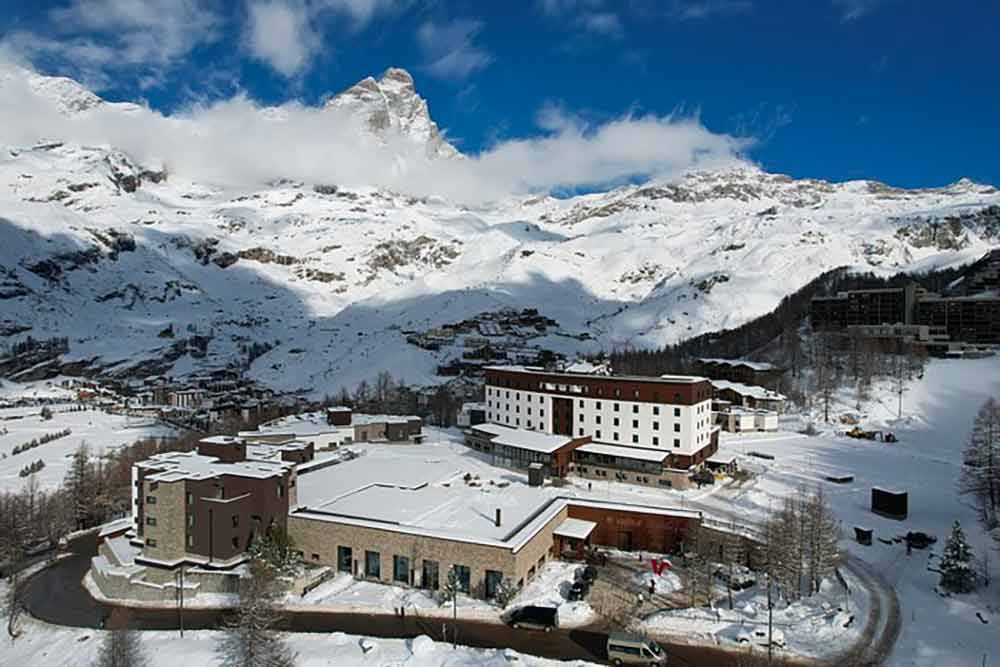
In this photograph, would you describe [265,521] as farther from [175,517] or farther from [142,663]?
[142,663]

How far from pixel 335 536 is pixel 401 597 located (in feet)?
17.1

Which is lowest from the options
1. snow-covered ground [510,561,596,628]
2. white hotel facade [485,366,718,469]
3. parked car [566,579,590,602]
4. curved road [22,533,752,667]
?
curved road [22,533,752,667]

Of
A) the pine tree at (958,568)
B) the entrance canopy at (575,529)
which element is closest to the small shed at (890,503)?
the pine tree at (958,568)

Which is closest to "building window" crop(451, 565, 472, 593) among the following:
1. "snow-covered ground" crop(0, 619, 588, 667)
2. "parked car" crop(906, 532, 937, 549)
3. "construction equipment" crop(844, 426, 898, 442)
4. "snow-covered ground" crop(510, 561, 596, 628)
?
"snow-covered ground" crop(510, 561, 596, 628)

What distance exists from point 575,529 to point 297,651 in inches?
609

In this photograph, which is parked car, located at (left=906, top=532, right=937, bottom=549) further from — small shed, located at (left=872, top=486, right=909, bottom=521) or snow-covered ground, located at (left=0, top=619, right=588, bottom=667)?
snow-covered ground, located at (left=0, top=619, right=588, bottom=667)

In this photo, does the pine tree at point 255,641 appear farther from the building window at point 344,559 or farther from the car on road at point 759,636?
the car on road at point 759,636

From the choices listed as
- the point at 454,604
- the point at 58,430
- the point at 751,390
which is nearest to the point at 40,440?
the point at 58,430

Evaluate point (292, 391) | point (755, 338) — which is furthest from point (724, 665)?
point (292, 391)

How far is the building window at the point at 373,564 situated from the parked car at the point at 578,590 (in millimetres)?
9098

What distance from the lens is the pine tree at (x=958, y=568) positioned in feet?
83.3

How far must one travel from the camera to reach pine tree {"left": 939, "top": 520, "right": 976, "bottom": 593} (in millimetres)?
25375

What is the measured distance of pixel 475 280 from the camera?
185 metres

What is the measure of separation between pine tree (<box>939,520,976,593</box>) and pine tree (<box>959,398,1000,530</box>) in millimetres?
7863
